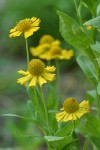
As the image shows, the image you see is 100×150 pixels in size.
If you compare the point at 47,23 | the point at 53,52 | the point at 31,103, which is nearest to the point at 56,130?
the point at 31,103

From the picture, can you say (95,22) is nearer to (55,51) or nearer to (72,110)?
(72,110)

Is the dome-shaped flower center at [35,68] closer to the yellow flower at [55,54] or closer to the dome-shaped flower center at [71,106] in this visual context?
the dome-shaped flower center at [71,106]

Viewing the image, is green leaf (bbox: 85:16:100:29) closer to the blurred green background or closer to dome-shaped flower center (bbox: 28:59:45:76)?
dome-shaped flower center (bbox: 28:59:45:76)

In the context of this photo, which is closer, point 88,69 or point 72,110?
point 72,110

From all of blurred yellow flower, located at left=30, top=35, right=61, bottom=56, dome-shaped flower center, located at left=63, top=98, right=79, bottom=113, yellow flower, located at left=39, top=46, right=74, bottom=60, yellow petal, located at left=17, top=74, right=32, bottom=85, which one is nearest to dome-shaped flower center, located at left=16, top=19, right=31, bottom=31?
yellow petal, located at left=17, top=74, right=32, bottom=85

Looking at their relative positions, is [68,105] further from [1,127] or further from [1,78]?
[1,78]

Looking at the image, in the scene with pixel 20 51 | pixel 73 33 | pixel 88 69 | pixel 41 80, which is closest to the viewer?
pixel 41 80

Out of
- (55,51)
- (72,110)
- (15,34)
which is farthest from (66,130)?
(55,51)
